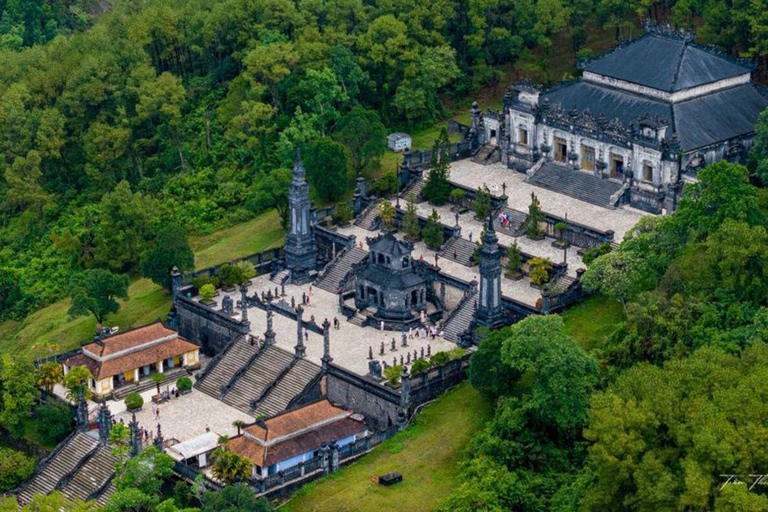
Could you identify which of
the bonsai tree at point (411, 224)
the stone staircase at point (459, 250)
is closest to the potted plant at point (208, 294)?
the bonsai tree at point (411, 224)

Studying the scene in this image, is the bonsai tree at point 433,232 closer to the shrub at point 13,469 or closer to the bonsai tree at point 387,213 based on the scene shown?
the bonsai tree at point 387,213

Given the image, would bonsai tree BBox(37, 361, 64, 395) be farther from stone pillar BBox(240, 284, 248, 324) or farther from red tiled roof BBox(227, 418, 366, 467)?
red tiled roof BBox(227, 418, 366, 467)

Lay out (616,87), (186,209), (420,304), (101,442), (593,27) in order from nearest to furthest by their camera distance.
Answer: (101,442) < (420,304) < (616,87) < (186,209) < (593,27)

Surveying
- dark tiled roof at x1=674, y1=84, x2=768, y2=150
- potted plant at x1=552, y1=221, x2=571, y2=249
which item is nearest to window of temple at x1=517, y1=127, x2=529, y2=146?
dark tiled roof at x1=674, y1=84, x2=768, y2=150

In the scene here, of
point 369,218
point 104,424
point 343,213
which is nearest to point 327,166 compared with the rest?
point 343,213

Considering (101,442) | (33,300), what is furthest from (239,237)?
(101,442)

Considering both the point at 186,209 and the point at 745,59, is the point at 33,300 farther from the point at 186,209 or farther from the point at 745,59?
the point at 745,59
